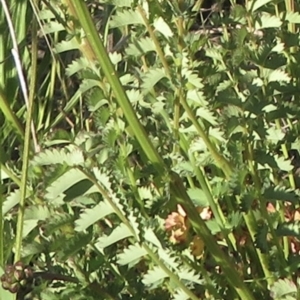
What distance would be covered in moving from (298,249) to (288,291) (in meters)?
0.23

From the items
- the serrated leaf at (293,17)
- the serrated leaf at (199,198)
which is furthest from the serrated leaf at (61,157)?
the serrated leaf at (293,17)

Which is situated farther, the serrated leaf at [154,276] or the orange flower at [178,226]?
the orange flower at [178,226]

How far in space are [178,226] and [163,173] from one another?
0.61ft

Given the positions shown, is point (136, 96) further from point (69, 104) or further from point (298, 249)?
point (69, 104)

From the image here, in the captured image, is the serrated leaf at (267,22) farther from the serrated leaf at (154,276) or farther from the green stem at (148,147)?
the serrated leaf at (154,276)

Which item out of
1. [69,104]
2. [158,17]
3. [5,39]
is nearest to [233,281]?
[158,17]

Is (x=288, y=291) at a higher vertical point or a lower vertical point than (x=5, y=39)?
lower

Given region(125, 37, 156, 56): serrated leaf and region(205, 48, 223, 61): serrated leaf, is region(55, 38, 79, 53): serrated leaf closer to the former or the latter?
region(125, 37, 156, 56): serrated leaf

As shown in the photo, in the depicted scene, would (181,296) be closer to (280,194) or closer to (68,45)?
(280,194)

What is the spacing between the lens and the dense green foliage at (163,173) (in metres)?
0.75

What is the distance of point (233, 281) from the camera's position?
0.81 m

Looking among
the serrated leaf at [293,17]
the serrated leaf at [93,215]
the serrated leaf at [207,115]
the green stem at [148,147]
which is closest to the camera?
the green stem at [148,147]

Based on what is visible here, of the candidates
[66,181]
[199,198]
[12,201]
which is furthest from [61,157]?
[199,198]

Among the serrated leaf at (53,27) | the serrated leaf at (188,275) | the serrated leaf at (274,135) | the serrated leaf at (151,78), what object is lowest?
the serrated leaf at (188,275)
